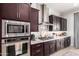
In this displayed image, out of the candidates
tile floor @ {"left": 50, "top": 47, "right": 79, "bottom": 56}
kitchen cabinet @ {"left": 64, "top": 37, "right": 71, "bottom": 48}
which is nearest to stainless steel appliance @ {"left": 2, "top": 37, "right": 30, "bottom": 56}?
tile floor @ {"left": 50, "top": 47, "right": 79, "bottom": 56}

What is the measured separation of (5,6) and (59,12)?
0.97 m

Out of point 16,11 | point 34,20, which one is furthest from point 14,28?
point 34,20

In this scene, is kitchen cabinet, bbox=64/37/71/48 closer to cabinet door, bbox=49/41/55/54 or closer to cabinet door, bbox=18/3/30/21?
cabinet door, bbox=49/41/55/54

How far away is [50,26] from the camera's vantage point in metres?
1.99

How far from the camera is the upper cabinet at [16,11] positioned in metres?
1.70

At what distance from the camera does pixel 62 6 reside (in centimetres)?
196

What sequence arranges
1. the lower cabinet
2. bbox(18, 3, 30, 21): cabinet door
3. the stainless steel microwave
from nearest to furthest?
the stainless steel microwave < bbox(18, 3, 30, 21): cabinet door < the lower cabinet

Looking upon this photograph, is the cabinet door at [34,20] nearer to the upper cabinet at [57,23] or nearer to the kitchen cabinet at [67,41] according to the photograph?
the upper cabinet at [57,23]

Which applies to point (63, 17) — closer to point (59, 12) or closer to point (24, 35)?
point (59, 12)

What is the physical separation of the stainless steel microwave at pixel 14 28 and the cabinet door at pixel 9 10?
0.08 m

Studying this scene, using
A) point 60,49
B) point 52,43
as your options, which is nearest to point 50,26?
point 52,43

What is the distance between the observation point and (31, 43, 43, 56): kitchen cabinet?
78.5 inches

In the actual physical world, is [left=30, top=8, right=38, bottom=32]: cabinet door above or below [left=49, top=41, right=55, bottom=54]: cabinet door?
above

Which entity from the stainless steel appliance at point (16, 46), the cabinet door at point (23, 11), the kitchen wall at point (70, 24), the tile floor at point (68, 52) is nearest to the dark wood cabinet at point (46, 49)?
the tile floor at point (68, 52)
